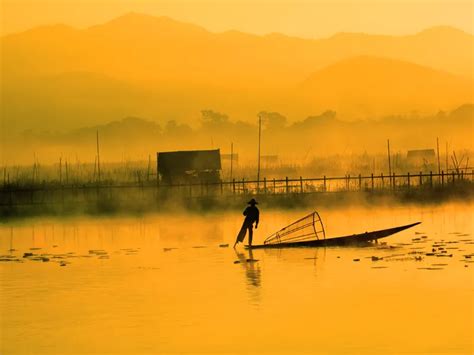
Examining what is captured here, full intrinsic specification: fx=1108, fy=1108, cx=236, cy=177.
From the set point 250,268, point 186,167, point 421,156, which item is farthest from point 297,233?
point 421,156

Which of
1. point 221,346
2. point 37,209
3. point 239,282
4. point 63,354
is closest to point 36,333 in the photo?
point 63,354

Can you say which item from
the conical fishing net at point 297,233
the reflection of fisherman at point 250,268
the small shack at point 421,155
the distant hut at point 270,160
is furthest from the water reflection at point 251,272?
the distant hut at point 270,160

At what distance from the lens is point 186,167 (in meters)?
79.5

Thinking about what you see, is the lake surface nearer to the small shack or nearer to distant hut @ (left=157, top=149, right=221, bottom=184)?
distant hut @ (left=157, top=149, right=221, bottom=184)

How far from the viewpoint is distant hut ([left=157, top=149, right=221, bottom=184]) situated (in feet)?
260

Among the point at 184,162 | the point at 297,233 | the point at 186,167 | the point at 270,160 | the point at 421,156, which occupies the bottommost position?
the point at 297,233

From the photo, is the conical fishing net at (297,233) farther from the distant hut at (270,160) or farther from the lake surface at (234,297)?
the distant hut at (270,160)

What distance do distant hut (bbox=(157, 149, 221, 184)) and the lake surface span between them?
1713 inches

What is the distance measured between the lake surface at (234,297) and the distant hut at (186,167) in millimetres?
43503

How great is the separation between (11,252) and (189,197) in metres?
29.9

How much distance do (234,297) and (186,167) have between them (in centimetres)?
5865

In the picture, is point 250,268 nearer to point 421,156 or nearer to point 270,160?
point 421,156

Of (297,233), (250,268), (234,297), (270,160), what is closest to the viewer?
(234,297)

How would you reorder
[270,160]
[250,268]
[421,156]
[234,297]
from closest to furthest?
[234,297] < [250,268] < [421,156] < [270,160]
